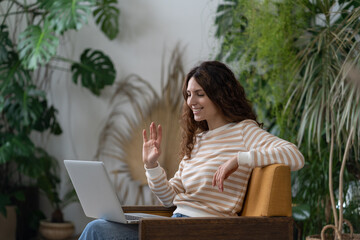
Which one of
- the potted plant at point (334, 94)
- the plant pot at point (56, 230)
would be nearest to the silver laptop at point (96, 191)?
the potted plant at point (334, 94)

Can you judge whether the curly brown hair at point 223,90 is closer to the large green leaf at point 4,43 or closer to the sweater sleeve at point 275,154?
the sweater sleeve at point 275,154

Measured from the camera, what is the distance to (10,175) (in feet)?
16.0

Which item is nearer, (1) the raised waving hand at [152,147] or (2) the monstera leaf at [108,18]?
(1) the raised waving hand at [152,147]

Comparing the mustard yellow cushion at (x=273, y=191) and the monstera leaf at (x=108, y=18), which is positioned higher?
the monstera leaf at (x=108, y=18)

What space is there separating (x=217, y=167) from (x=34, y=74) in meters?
3.39

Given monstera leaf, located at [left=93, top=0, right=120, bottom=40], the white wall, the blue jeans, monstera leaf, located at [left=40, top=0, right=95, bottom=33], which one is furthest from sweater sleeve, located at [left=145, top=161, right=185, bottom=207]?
monstera leaf, located at [left=93, top=0, right=120, bottom=40]

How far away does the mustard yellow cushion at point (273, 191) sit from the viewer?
1.88 meters

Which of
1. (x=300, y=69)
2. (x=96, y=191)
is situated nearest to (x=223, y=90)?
(x=96, y=191)

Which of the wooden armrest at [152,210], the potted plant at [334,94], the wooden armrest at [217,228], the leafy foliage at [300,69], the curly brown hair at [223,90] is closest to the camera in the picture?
the wooden armrest at [217,228]

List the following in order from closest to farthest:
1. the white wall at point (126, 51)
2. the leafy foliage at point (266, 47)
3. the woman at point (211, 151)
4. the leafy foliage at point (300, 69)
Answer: the woman at point (211, 151) → the leafy foliage at point (300, 69) → the leafy foliage at point (266, 47) → the white wall at point (126, 51)

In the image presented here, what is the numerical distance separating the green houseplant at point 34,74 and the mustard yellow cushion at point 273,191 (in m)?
2.71

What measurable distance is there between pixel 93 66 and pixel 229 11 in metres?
1.37

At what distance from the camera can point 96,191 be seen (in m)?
1.98

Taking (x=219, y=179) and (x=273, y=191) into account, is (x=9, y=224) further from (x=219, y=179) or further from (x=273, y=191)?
(x=273, y=191)
